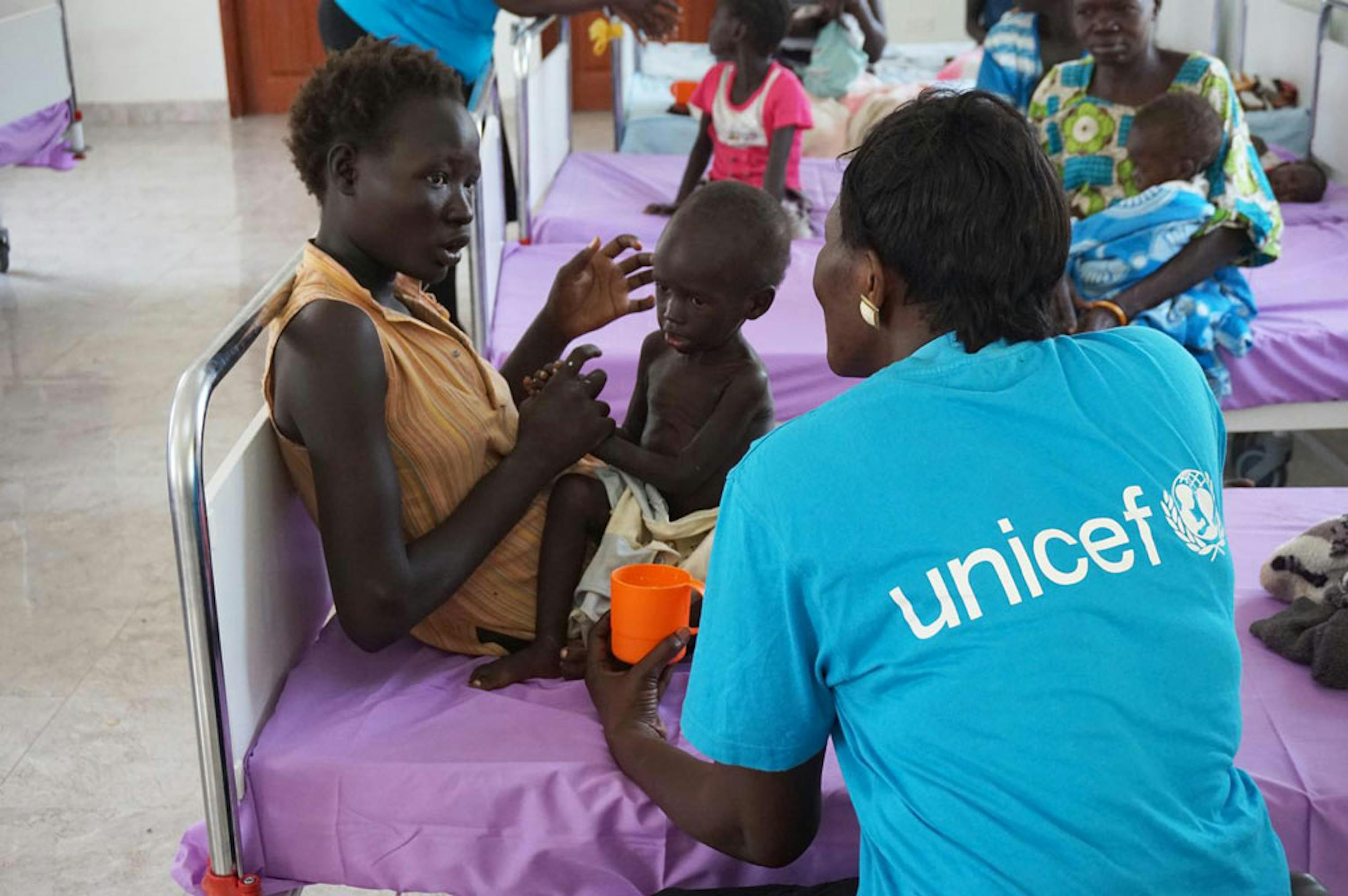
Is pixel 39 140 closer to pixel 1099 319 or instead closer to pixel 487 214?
pixel 487 214

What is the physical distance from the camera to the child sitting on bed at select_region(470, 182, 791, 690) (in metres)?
1.94

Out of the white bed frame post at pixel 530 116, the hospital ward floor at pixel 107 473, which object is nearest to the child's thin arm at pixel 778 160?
the white bed frame post at pixel 530 116

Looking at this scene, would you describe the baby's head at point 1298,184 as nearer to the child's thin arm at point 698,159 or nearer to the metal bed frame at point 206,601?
the child's thin arm at point 698,159

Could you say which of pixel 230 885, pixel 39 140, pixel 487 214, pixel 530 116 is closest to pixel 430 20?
pixel 487 214

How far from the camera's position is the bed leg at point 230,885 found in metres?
1.63

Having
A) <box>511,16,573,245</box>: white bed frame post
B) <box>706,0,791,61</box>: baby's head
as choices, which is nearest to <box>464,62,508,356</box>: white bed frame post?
<box>511,16,573,245</box>: white bed frame post

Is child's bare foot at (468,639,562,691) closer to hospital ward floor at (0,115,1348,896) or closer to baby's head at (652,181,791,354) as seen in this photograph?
baby's head at (652,181,791,354)

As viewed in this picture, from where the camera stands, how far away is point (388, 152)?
5.82 feet

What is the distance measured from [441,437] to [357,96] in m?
0.43

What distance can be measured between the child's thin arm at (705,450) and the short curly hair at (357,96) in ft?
1.80

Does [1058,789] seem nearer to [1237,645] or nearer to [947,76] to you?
[1237,645]

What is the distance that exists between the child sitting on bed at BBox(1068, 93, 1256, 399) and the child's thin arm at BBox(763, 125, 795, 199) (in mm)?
1210

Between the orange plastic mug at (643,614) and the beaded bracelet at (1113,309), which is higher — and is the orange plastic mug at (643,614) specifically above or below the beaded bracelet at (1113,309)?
above

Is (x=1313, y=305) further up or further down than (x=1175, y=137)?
further down
